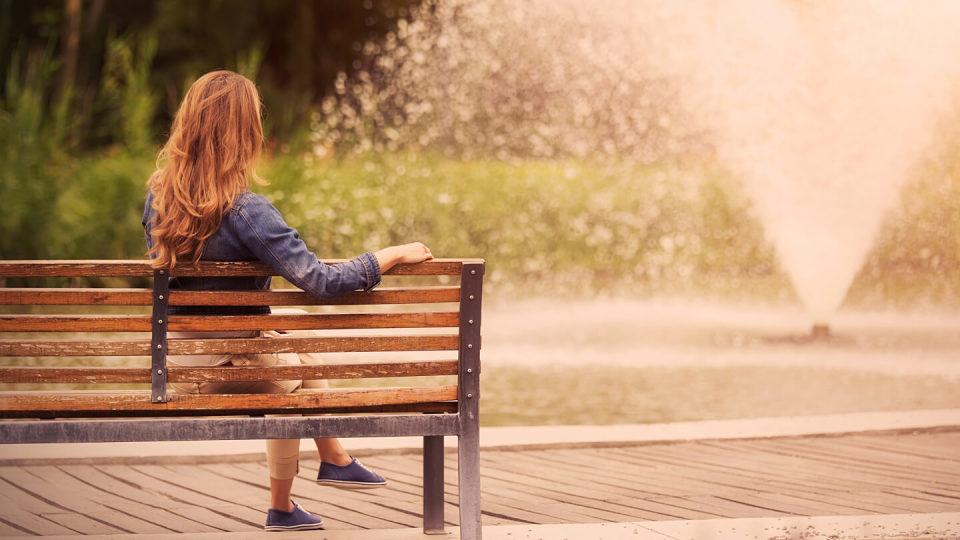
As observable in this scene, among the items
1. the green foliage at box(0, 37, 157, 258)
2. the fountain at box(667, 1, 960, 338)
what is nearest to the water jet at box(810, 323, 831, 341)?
the fountain at box(667, 1, 960, 338)

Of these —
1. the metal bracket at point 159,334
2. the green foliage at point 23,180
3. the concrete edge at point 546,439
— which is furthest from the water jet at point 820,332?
the metal bracket at point 159,334

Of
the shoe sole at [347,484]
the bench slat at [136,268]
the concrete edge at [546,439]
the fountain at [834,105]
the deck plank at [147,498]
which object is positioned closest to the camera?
the bench slat at [136,268]

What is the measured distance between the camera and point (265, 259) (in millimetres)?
4074

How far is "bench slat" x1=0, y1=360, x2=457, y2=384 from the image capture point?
13.0ft

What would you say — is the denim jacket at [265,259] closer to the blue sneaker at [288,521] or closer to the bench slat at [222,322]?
the bench slat at [222,322]

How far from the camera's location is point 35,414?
13.4 feet

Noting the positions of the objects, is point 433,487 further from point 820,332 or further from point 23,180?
point 23,180

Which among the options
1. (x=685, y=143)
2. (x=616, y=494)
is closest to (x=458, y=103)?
(x=685, y=143)

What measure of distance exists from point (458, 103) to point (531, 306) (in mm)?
8028

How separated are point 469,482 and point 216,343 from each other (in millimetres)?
776

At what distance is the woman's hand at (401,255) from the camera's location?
13.3 ft

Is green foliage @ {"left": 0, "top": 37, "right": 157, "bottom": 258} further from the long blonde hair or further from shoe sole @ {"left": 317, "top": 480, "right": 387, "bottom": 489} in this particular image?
the long blonde hair

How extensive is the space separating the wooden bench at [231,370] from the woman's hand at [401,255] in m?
0.02

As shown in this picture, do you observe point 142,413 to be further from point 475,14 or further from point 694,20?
point 475,14
